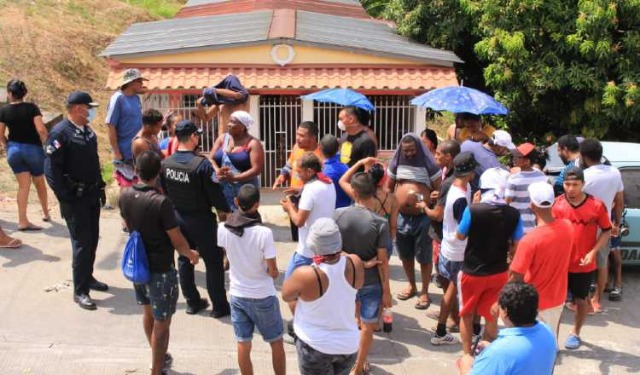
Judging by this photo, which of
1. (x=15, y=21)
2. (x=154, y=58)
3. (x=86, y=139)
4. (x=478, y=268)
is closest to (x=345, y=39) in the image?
(x=154, y=58)

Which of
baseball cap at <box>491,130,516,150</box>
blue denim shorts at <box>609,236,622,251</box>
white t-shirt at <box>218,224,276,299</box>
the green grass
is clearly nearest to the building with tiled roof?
baseball cap at <box>491,130,516,150</box>

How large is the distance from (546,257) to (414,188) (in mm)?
1703

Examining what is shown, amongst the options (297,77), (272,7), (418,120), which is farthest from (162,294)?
(272,7)

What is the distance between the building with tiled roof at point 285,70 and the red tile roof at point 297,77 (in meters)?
0.02

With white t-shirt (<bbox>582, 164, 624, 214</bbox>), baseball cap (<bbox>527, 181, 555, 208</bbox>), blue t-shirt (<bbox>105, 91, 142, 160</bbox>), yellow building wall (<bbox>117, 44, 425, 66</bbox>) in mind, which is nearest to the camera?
baseball cap (<bbox>527, 181, 555, 208</bbox>)

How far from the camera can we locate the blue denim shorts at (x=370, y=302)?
482cm

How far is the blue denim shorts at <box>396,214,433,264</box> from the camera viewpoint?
6113 millimetres

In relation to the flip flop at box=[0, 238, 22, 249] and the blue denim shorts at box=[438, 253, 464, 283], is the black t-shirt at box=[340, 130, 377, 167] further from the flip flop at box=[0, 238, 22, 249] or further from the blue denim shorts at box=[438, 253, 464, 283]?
the flip flop at box=[0, 238, 22, 249]

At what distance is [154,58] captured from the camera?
10797 millimetres

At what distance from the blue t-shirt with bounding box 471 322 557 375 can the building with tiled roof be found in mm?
7737

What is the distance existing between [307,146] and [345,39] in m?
5.88

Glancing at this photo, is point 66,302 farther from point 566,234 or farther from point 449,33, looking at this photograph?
point 449,33

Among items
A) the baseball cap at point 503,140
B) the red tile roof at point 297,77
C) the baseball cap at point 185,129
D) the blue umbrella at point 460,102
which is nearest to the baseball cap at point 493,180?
the baseball cap at point 503,140

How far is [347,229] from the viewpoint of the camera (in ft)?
15.3
